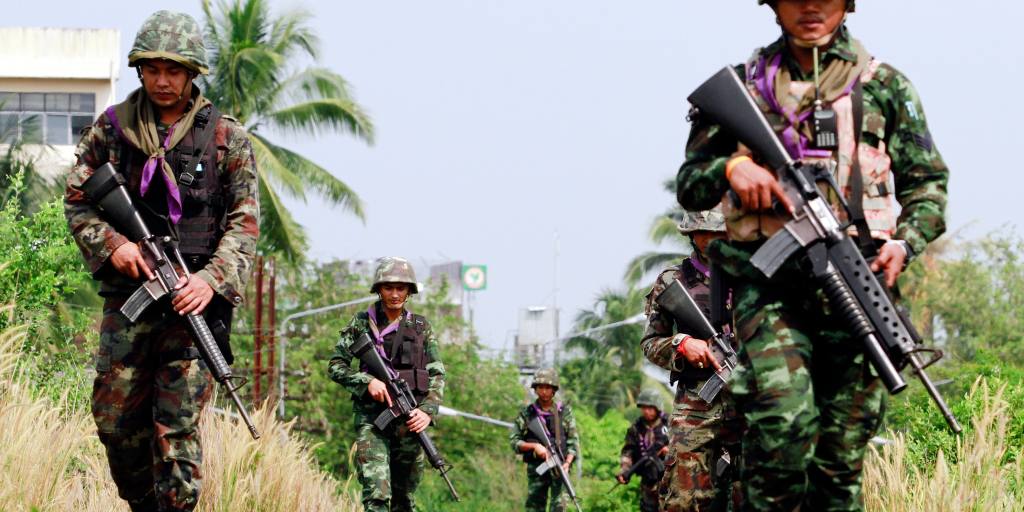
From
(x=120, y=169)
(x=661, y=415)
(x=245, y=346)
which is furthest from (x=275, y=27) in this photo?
(x=120, y=169)

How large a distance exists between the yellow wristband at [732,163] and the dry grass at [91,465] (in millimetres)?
3624

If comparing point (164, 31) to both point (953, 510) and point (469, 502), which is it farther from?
point (469, 502)

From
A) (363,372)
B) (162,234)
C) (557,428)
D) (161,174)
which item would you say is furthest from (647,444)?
(161,174)

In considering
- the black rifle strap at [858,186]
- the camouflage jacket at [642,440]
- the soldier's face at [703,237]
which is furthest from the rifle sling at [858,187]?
the camouflage jacket at [642,440]

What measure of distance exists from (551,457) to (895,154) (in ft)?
45.5

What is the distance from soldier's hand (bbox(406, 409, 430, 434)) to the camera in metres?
12.2

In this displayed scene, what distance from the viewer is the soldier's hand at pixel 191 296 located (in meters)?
7.09

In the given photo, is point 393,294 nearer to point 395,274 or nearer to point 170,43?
point 395,274

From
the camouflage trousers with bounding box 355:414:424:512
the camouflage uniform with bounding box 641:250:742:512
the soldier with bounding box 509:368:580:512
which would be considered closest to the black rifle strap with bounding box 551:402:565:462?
the soldier with bounding box 509:368:580:512

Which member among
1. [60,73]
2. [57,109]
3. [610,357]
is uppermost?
[60,73]

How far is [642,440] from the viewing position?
20062mm

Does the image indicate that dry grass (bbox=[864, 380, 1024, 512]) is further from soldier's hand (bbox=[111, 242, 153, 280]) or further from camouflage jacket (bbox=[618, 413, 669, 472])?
camouflage jacket (bbox=[618, 413, 669, 472])

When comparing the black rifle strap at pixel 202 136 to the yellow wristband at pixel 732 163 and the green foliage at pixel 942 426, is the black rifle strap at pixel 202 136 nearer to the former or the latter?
the yellow wristband at pixel 732 163

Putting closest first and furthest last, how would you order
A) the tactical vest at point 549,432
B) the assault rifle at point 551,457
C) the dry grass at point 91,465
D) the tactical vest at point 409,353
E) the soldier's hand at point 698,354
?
the dry grass at point 91,465
the soldier's hand at point 698,354
the tactical vest at point 409,353
the assault rifle at point 551,457
the tactical vest at point 549,432
